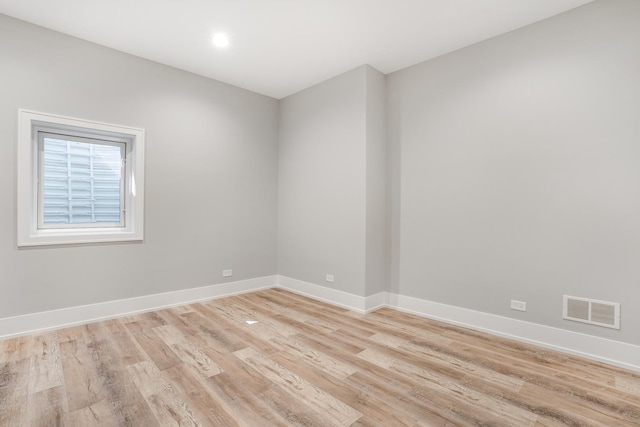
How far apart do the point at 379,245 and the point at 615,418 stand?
2.31 m

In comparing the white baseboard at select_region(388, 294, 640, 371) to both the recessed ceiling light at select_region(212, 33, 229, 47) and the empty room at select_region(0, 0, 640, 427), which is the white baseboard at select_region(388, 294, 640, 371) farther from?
the recessed ceiling light at select_region(212, 33, 229, 47)

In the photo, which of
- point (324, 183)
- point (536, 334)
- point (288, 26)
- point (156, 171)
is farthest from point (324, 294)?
Result: point (288, 26)

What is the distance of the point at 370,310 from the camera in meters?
3.54

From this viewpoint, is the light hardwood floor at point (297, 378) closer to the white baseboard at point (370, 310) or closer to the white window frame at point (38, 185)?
the white baseboard at point (370, 310)

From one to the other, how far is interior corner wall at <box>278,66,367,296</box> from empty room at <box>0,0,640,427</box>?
0.04 meters

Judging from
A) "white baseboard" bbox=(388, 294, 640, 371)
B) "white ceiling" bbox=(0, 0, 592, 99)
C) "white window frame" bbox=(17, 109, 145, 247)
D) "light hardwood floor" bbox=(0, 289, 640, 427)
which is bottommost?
"light hardwood floor" bbox=(0, 289, 640, 427)

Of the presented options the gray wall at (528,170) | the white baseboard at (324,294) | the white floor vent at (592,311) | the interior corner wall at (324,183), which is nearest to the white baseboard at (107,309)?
the white baseboard at (324,294)

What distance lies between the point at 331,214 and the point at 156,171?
2149 millimetres

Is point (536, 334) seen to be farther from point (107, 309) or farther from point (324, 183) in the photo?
point (107, 309)

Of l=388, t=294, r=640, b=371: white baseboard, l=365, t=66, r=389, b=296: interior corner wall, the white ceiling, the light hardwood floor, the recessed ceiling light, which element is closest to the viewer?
the light hardwood floor

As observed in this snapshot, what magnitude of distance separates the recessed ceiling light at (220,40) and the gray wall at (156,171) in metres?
0.86

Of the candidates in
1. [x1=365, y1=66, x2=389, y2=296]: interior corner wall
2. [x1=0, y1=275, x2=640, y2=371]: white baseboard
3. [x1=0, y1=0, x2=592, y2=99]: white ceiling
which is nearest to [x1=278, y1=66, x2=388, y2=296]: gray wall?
[x1=365, y1=66, x2=389, y2=296]: interior corner wall

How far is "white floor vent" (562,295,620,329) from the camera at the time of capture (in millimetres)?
2350

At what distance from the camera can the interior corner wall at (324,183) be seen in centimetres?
359
